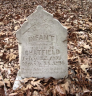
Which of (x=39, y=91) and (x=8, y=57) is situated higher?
(x=8, y=57)

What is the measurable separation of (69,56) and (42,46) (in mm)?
1200

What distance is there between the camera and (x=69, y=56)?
329 cm

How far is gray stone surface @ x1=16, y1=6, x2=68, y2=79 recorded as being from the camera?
212cm

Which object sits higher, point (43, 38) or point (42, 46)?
point (43, 38)

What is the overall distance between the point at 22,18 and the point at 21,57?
357 cm

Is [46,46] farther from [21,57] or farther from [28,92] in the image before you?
[28,92]

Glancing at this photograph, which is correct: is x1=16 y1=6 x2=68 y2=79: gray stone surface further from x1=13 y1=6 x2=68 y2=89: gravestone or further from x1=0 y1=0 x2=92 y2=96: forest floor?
x1=0 y1=0 x2=92 y2=96: forest floor

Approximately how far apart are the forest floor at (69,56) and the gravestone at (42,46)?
163mm

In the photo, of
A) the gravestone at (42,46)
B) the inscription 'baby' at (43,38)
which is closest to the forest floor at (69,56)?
the gravestone at (42,46)

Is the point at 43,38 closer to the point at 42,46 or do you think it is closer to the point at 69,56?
the point at 42,46

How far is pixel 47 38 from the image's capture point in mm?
2227

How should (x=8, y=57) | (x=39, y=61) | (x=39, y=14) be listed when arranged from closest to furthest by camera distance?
(x=39, y=14) → (x=39, y=61) → (x=8, y=57)

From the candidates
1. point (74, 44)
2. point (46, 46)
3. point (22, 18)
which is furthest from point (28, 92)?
point (22, 18)

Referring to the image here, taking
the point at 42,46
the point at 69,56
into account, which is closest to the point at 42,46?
the point at 42,46
